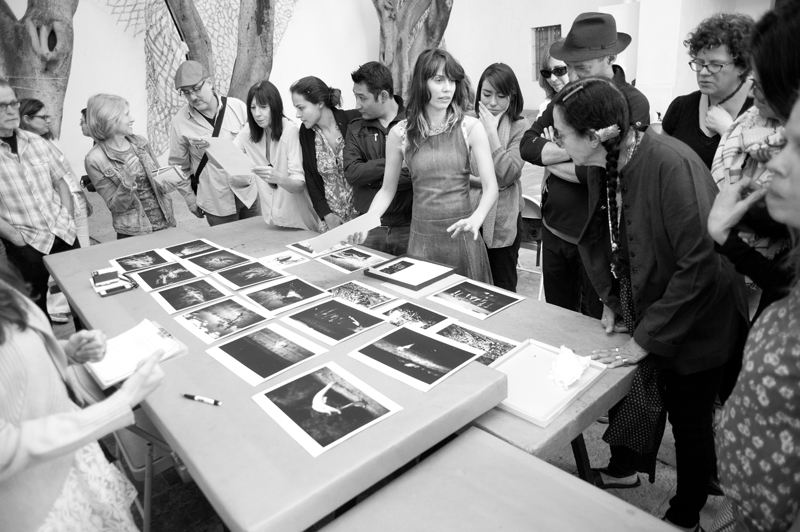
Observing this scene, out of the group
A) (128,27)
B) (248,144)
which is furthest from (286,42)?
(248,144)

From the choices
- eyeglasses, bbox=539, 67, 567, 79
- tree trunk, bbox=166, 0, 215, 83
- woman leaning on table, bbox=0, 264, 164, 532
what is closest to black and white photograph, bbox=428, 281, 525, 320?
woman leaning on table, bbox=0, 264, 164, 532

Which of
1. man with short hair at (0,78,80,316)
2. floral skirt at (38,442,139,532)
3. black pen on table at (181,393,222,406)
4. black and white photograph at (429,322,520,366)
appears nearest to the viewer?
floral skirt at (38,442,139,532)

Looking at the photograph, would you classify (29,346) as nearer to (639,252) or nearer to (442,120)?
(639,252)

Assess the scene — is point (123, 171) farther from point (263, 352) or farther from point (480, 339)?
point (480, 339)

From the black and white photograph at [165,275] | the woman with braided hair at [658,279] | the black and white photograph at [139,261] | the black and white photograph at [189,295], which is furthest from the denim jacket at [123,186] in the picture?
the woman with braided hair at [658,279]

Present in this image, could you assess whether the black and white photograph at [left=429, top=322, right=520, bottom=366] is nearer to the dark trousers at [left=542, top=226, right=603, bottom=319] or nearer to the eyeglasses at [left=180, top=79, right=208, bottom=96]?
the dark trousers at [left=542, top=226, right=603, bottom=319]

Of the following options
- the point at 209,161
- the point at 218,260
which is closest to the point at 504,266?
the point at 218,260

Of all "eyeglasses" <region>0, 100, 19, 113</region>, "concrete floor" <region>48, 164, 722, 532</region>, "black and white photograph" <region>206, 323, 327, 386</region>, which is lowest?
"concrete floor" <region>48, 164, 722, 532</region>

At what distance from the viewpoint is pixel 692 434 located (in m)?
1.72

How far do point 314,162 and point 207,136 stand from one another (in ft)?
3.54

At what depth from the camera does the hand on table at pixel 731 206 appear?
51.3 inches

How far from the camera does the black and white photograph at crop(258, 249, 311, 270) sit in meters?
2.59

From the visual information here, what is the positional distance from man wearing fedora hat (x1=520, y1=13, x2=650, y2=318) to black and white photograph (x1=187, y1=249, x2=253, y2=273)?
150 cm

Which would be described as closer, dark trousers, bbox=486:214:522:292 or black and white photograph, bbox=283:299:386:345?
black and white photograph, bbox=283:299:386:345
